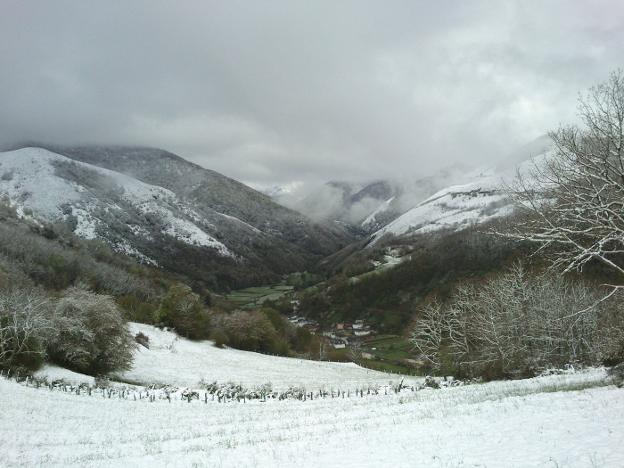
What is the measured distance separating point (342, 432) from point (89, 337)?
27.5 meters

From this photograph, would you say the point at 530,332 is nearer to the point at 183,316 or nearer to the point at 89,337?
the point at 89,337

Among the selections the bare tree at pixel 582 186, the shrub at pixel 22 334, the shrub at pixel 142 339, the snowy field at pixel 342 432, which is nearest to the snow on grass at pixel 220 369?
the shrub at pixel 142 339

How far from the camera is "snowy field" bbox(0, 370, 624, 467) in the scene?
10875 mm

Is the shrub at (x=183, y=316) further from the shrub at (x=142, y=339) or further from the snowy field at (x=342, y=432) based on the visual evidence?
the snowy field at (x=342, y=432)

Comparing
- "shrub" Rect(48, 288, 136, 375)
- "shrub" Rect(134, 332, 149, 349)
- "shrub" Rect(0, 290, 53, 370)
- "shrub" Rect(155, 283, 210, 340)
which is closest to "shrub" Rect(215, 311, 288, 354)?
"shrub" Rect(155, 283, 210, 340)

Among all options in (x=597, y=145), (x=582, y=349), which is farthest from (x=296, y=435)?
(x=582, y=349)

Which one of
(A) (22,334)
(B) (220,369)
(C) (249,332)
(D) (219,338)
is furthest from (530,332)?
(C) (249,332)

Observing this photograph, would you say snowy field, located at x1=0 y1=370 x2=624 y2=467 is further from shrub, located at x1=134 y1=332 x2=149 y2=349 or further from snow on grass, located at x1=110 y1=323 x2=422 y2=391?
shrub, located at x1=134 y1=332 x2=149 y2=349

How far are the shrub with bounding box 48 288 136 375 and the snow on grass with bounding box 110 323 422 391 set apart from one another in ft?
6.98

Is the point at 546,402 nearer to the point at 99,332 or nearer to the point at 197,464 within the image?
the point at 197,464

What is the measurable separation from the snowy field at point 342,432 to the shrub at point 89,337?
11.4 m

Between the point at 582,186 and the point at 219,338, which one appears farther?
the point at 219,338

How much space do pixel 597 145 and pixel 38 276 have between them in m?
109

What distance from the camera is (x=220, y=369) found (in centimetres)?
4519
